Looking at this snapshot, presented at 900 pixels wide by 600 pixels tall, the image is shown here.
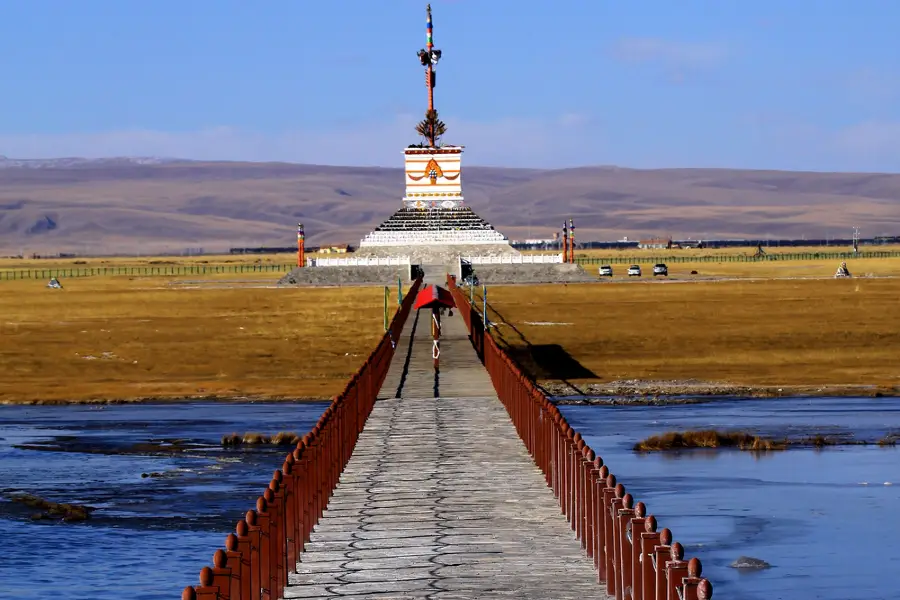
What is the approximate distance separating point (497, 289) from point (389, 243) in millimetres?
19459

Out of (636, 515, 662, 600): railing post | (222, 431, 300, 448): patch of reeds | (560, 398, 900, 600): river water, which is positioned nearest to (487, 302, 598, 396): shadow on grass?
(560, 398, 900, 600): river water

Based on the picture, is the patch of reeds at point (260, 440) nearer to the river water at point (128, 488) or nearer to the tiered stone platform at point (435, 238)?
the river water at point (128, 488)

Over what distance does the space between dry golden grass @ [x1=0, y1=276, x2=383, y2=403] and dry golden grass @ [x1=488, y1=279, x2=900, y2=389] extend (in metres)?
5.66

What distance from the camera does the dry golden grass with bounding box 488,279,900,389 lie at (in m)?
46.6

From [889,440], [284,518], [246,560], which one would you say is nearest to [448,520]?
[284,518]

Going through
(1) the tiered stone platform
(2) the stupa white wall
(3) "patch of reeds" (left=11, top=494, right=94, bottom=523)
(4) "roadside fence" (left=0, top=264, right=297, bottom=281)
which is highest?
(2) the stupa white wall

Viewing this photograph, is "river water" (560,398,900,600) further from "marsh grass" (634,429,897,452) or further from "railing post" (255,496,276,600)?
"railing post" (255,496,276,600)

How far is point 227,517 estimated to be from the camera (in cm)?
2472

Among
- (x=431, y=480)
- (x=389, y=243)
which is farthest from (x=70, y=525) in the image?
(x=389, y=243)

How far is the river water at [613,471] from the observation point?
68.2ft

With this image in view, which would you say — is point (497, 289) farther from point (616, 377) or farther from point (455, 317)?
point (616, 377)

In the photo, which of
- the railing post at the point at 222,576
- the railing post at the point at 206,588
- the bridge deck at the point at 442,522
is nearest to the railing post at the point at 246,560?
the railing post at the point at 222,576

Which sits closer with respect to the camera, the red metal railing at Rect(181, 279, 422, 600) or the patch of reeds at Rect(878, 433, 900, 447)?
the red metal railing at Rect(181, 279, 422, 600)

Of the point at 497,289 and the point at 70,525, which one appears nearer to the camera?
the point at 70,525
